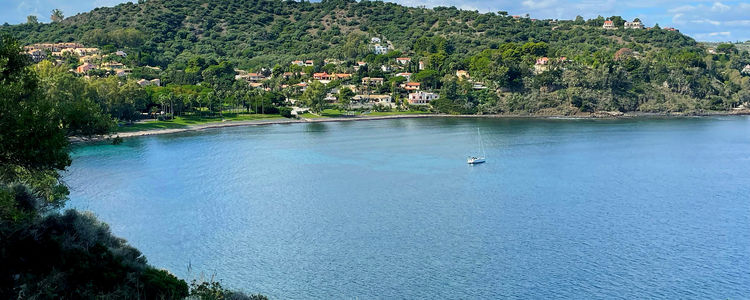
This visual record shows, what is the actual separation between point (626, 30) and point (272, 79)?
101m

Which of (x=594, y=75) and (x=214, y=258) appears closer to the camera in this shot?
(x=214, y=258)

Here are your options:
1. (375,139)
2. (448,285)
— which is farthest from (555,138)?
(448,285)

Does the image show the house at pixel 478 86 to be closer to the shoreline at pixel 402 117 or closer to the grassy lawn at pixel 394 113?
the shoreline at pixel 402 117

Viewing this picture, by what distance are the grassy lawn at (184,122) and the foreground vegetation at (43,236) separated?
2223 inches

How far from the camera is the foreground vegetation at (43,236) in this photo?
14.2 m

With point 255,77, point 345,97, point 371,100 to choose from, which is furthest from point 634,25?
point 255,77

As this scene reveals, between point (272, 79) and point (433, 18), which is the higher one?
point (433, 18)

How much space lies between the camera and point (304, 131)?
259ft

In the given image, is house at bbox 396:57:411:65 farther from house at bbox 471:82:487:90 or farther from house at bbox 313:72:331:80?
house at bbox 471:82:487:90

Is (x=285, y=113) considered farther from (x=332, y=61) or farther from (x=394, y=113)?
(x=332, y=61)

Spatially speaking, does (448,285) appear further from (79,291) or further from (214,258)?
(79,291)

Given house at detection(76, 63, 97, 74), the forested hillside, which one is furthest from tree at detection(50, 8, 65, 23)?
house at detection(76, 63, 97, 74)

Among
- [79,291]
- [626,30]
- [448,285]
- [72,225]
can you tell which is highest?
[626,30]

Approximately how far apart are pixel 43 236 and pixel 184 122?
68.5m
